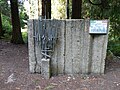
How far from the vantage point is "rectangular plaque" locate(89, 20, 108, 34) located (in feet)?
18.8

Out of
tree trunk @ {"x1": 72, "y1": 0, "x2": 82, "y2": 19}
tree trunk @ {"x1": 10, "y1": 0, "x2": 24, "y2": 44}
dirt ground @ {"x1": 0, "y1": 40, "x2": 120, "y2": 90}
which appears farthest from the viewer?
tree trunk @ {"x1": 10, "y1": 0, "x2": 24, "y2": 44}

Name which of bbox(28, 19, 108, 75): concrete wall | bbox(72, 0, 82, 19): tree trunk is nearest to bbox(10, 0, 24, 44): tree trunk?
bbox(72, 0, 82, 19): tree trunk

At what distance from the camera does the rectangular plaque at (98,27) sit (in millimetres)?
5730

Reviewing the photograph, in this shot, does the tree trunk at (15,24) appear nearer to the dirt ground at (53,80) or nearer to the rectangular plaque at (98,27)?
the dirt ground at (53,80)

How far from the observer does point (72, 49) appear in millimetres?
5941

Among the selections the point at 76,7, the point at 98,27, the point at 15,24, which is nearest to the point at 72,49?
the point at 98,27

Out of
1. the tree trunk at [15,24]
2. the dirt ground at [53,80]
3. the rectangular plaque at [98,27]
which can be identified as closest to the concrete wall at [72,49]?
the rectangular plaque at [98,27]

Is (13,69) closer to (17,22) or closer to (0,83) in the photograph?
(0,83)

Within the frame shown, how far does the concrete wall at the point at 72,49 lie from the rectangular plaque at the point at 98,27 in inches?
5.0

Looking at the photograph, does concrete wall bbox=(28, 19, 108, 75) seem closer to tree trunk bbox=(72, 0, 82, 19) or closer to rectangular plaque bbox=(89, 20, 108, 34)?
rectangular plaque bbox=(89, 20, 108, 34)

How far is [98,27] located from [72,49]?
90 centimetres

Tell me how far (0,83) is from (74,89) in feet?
5.95

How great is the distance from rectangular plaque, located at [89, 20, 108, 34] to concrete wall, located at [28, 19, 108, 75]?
0.42ft

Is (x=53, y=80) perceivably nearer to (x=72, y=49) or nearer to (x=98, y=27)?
(x=72, y=49)
